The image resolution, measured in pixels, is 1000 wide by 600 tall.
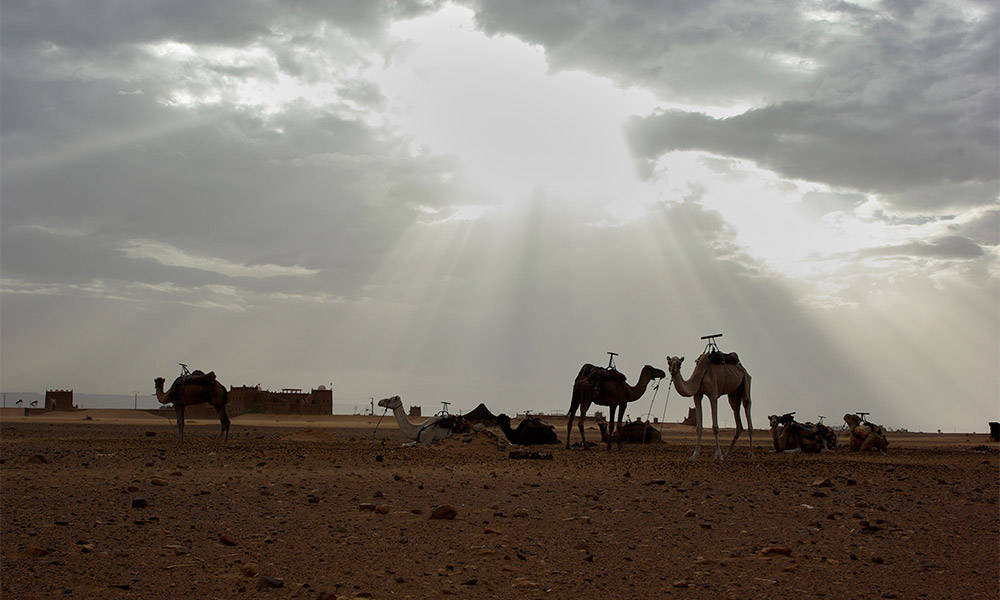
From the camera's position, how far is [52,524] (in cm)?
1029

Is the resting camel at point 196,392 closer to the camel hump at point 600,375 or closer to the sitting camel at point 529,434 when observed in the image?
the sitting camel at point 529,434

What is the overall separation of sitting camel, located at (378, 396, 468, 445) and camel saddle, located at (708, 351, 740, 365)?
27.2ft

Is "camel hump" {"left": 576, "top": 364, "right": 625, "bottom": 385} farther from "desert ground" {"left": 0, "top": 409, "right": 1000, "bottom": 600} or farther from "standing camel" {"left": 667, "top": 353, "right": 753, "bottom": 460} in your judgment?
"desert ground" {"left": 0, "top": 409, "right": 1000, "bottom": 600}

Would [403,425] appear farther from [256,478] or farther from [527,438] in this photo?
[256,478]

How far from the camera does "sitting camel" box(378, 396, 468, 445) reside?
2484 centimetres

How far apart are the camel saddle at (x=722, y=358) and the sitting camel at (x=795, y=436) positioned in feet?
17.1

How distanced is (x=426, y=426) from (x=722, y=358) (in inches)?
378

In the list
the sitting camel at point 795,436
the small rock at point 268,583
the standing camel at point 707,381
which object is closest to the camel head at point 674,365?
the standing camel at point 707,381

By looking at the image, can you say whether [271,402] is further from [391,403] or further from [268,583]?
[268,583]

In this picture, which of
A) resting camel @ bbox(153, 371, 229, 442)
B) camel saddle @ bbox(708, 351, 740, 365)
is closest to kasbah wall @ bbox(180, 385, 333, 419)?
resting camel @ bbox(153, 371, 229, 442)

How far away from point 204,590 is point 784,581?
21.6 feet

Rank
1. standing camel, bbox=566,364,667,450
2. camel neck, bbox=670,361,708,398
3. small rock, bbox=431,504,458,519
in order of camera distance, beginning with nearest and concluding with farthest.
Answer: small rock, bbox=431,504,458,519
camel neck, bbox=670,361,708,398
standing camel, bbox=566,364,667,450

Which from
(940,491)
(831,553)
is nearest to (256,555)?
(831,553)

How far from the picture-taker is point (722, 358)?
73.8 ft
